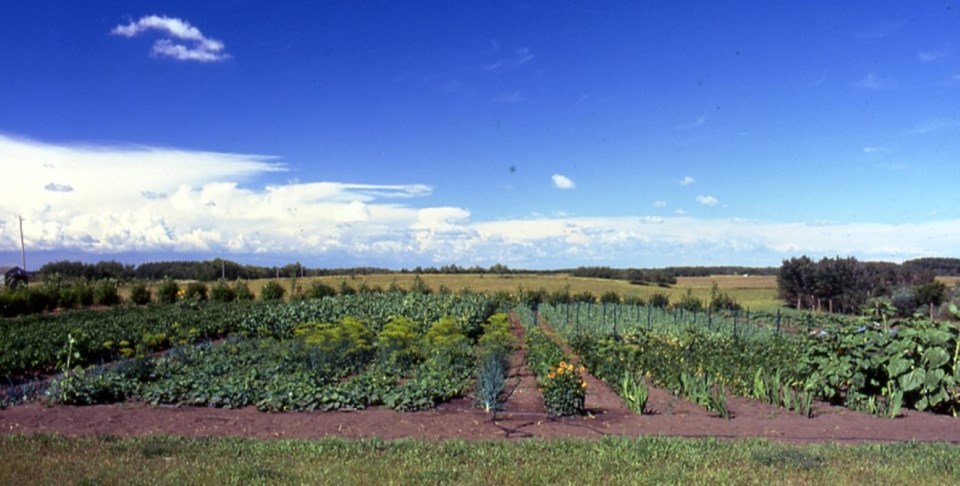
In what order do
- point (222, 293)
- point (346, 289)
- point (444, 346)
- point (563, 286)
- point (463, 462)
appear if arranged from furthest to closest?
point (563, 286) < point (346, 289) < point (222, 293) < point (444, 346) < point (463, 462)

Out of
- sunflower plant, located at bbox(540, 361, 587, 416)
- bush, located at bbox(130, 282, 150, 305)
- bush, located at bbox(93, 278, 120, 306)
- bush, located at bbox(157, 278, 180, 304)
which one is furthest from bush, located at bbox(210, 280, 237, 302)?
sunflower plant, located at bbox(540, 361, 587, 416)

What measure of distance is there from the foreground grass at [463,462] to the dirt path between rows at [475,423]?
0.80 m

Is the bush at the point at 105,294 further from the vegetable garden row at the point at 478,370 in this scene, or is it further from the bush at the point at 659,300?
the bush at the point at 659,300

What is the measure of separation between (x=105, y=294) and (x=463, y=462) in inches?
1270

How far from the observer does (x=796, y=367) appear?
1122 cm

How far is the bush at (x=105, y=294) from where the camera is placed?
33550 mm

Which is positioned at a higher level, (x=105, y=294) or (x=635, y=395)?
(x=105, y=294)

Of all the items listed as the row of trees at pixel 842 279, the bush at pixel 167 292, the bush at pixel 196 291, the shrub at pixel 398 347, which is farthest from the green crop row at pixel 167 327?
the row of trees at pixel 842 279

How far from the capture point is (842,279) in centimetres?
4069

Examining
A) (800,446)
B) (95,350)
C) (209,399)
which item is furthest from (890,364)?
(95,350)

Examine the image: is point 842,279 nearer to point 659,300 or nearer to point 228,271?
point 659,300

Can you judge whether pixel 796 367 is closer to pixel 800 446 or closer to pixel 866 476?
pixel 800 446

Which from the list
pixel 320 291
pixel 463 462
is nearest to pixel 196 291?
pixel 320 291

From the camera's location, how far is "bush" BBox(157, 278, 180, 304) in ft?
113
